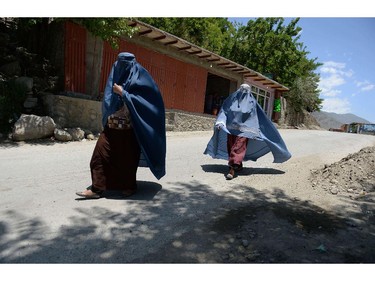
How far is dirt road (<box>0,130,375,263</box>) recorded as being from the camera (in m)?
2.49

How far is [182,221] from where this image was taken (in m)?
3.21

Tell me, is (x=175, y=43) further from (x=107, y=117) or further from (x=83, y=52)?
(x=107, y=117)

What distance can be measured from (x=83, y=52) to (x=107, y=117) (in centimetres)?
654

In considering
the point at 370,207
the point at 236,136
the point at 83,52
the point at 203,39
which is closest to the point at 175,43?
the point at 83,52

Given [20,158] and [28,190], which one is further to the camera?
[20,158]

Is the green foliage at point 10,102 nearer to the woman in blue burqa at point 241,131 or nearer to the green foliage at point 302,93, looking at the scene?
the woman in blue burqa at point 241,131

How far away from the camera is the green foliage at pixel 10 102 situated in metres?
Result: 7.63

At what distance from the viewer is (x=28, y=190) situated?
3955mm

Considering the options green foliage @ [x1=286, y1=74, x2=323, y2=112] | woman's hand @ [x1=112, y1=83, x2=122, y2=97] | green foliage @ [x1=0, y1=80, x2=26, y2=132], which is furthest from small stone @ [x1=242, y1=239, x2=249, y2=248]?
green foliage @ [x1=286, y1=74, x2=323, y2=112]

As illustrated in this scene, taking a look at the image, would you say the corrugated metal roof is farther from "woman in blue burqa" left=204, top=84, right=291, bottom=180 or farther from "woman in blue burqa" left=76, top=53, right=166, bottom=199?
"woman in blue burqa" left=76, top=53, right=166, bottom=199

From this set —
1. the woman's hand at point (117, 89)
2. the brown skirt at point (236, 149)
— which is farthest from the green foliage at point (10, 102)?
the brown skirt at point (236, 149)

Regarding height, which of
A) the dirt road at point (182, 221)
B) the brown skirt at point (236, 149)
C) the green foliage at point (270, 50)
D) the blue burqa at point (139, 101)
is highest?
the green foliage at point (270, 50)

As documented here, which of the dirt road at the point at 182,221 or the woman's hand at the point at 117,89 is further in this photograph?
the woman's hand at the point at 117,89

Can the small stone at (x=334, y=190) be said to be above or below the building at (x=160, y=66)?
below
